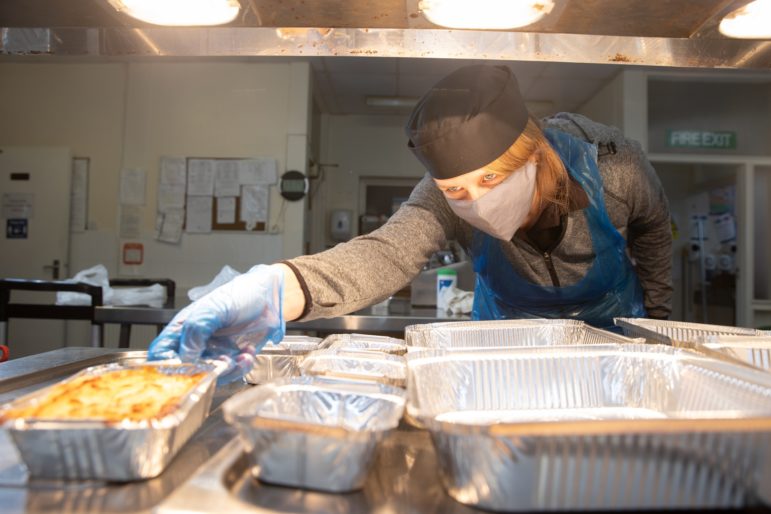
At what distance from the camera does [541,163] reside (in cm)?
113

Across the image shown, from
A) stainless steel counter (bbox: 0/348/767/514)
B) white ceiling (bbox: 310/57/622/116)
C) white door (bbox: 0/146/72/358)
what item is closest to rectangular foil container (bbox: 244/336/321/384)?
stainless steel counter (bbox: 0/348/767/514)

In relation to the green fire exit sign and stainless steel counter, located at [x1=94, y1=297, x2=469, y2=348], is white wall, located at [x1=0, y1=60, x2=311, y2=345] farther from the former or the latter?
the green fire exit sign

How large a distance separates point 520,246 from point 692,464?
32.5 inches

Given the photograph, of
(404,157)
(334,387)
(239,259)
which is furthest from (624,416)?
(404,157)

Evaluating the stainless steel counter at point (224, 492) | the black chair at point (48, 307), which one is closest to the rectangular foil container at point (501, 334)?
the stainless steel counter at point (224, 492)

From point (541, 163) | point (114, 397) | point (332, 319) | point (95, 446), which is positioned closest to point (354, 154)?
point (332, 319)

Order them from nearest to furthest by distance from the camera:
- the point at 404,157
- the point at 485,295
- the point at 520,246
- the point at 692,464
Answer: the point at 692,464 < the point at 520,246 < the point at 485,295 < the point at 404,157

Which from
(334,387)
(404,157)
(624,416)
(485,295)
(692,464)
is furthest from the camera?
(404,157)

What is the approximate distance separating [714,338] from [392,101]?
421 centimetres

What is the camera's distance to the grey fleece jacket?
3.25 ft

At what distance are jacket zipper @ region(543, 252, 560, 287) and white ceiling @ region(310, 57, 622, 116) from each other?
9.11 ft

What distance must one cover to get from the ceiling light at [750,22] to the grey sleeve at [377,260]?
0.62 m

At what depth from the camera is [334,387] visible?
2.15 ft

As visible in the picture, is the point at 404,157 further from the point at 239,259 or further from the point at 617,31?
the point at 617,31
